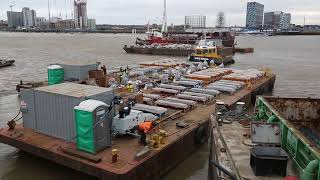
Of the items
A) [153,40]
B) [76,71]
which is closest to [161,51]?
[153,40]

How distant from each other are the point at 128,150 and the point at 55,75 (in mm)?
12156

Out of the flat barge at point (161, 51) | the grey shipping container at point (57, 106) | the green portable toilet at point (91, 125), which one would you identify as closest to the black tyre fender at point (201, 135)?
the grey shipping container at point (57, 106)

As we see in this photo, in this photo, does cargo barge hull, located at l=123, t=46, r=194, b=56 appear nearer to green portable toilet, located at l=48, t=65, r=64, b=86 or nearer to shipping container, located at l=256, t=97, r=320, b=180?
green portable toilet, located at l=48, t=65, r=64, b=86

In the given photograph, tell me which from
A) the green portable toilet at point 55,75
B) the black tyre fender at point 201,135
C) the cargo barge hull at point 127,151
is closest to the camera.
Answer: the cargo barge hull at point 127,151

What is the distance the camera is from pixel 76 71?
907 inches

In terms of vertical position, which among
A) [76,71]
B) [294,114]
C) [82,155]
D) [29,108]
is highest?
[76,71]

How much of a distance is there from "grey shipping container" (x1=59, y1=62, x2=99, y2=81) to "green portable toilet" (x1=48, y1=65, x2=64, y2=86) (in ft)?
1.38

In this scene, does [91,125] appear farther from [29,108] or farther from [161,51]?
[161,51]

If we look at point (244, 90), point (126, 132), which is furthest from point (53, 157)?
point (244, 90)

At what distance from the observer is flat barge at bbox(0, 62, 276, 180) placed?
11297mm

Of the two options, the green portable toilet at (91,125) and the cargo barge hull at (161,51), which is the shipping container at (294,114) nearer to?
the green portable toilet at (91,125)

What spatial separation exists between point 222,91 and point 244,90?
2235mm

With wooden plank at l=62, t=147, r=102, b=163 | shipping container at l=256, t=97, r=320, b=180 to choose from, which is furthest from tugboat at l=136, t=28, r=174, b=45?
wooden plank at l=62, t=147, r=102, b=163

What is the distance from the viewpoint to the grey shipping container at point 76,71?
75.5 ft
